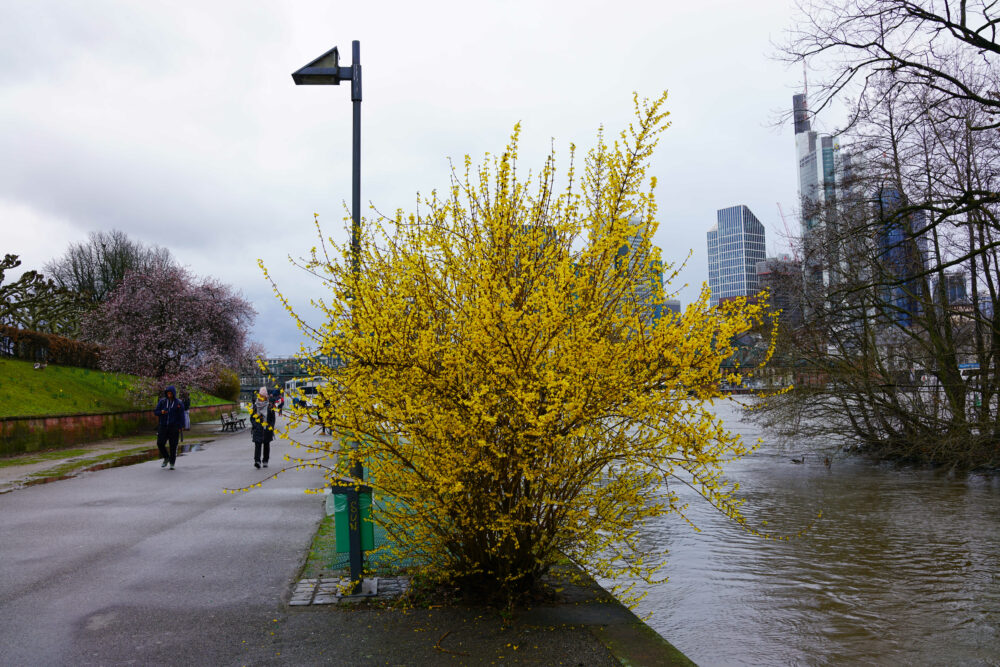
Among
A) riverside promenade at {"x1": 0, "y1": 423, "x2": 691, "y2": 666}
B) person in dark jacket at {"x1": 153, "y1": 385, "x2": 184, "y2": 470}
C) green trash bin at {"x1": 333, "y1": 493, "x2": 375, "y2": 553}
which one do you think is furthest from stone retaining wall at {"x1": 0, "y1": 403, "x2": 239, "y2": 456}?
green trash bin at {"x1": 333, "y1": 493, "x2": 375, "y2": 553}

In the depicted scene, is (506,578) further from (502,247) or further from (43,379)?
(43,379)

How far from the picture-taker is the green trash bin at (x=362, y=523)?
5973 mm

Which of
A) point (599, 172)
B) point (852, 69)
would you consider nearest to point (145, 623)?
point (599, 172)

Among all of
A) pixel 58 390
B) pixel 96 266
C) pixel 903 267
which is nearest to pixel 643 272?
pixel 903 267

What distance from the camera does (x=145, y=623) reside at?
5.37 metres

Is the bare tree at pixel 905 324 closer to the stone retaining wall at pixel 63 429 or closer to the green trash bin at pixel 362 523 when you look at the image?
the green trash bin at pixel 362 523

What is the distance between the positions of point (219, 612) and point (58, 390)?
964 inches

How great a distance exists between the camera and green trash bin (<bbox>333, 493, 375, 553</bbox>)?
5973mm

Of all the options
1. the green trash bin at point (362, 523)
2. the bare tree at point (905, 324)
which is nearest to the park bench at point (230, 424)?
the bare tree at point (905, 324)

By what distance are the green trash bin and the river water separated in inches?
117

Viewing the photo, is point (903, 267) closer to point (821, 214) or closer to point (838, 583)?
point (821, 214)

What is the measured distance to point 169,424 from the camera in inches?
607

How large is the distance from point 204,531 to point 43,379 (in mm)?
21364

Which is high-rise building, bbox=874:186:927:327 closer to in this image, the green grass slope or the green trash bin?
the green trash bin
